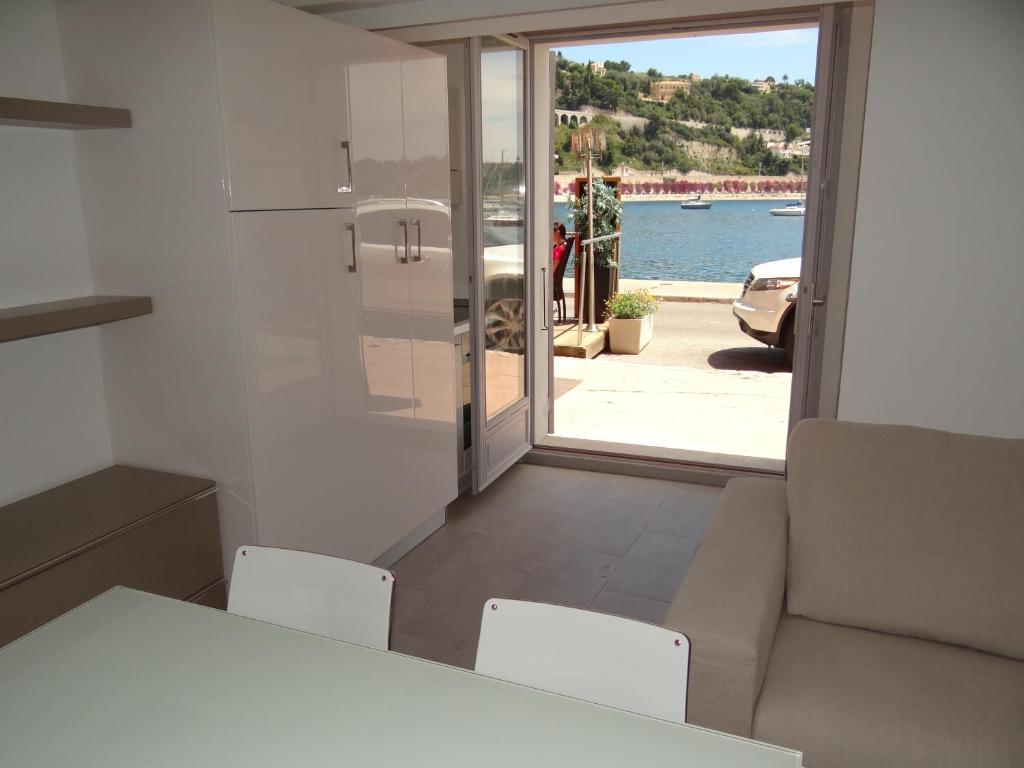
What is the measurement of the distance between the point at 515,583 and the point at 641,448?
1.64 m

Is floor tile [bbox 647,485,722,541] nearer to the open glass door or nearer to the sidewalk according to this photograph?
the open glass door

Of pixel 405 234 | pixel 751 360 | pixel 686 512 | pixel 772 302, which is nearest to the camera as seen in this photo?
pixel 405 234

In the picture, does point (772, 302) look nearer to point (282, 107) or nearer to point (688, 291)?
point (282, 107)

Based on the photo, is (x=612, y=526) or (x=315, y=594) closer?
(x=315, y=594)

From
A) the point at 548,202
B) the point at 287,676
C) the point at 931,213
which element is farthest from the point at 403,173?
the point at 287,676

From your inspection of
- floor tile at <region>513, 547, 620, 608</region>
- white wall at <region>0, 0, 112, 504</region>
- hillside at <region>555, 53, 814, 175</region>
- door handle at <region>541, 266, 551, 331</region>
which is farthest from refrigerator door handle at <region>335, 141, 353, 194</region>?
hillside at <region>555, 53, 814, 175</region>

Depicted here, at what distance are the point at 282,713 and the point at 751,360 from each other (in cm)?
663

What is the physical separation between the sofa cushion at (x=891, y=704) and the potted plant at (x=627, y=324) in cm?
562

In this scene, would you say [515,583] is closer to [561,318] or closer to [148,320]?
[148,320]

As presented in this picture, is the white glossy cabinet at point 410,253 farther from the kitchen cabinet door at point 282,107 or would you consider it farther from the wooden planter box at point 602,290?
the wooden planter box at point 602,290

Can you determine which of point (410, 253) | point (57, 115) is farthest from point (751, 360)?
point (57, 115)

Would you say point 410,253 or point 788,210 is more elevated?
point 410,253

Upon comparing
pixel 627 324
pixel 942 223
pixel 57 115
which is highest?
pixel 57 115

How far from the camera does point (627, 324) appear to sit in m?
7.45
